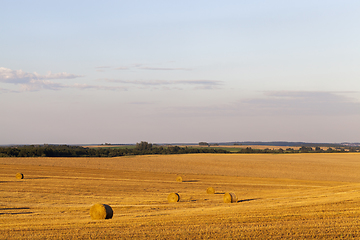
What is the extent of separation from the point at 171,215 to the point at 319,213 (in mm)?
5942

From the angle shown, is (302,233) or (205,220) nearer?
(302,233)

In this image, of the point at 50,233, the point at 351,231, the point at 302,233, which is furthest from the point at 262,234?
the point at 50,233

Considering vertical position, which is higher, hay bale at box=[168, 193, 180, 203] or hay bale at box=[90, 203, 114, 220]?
hay bale at box=[90, 203, 114, 220]

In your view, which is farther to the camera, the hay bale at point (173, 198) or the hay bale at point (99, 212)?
the hay bale at point (173, 198)

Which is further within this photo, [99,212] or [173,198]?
[173,198]

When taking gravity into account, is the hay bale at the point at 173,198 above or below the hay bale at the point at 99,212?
below

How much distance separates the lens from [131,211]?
1669cm

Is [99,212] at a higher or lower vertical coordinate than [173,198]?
higher

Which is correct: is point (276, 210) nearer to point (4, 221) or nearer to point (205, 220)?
point (205, 220)

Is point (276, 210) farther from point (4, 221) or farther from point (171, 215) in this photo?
point (4, 221)

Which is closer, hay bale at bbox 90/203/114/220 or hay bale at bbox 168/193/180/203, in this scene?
hay bale at bbox 90/203/114/220

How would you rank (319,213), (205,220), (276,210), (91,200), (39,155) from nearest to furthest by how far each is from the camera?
(205,220)
(319,213)
(276,210)
(91,200)
(39,155)

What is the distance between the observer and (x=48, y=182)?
29094 millimetres

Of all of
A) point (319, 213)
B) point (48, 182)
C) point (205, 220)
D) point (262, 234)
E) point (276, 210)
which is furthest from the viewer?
point (48, 182)
